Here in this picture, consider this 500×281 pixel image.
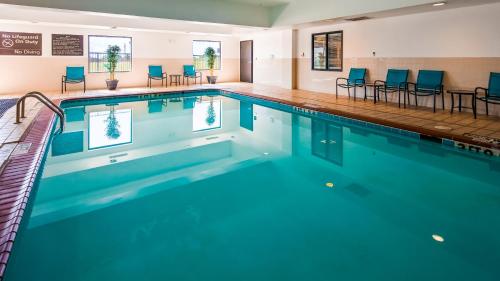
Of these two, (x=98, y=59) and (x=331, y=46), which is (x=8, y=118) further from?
(x=331, y=46)

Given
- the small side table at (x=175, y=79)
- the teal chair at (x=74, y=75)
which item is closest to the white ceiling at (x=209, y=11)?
the teal chair at (x=74, y=75)

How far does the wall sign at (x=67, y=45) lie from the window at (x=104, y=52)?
0.34 metres

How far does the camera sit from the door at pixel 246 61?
12.8m

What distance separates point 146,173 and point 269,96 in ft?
17.4

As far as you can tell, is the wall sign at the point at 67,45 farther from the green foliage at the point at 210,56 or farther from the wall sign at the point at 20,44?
the green foliage at the point at 210,56

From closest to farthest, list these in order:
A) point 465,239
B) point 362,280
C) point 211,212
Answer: point 362,280
point 465,239
point 211,212

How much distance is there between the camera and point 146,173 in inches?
146

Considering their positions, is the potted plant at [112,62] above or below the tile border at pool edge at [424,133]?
above

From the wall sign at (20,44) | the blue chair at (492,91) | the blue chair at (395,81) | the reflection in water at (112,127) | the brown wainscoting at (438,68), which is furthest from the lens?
the wall sign at (20,44)

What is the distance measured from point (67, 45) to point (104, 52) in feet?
3.50

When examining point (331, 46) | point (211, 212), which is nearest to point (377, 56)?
point (331, 46)

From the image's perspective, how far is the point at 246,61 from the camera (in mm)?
13203

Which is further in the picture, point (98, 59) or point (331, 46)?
point (98, 59)

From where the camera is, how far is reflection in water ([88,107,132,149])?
5.10 m
